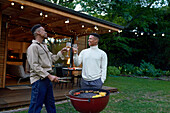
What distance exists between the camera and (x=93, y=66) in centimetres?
279

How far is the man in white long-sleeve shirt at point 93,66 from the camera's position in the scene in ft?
9.12

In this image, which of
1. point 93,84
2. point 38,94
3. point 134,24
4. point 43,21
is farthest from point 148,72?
point 38,94

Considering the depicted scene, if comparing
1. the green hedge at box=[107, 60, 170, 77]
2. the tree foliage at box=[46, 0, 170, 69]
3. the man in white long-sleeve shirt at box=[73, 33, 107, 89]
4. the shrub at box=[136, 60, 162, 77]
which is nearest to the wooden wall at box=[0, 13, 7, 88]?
the man in white long-sleeve shirt at box=[73, 33, 107, 89]

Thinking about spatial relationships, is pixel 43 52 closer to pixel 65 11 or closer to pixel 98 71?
pixel 98 71

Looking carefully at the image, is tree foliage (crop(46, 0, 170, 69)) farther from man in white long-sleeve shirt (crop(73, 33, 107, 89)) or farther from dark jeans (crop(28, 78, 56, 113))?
dark jeans (crop(28, 78, 56, 113))

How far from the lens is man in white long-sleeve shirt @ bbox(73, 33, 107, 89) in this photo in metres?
2.78

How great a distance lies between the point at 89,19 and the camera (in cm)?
596

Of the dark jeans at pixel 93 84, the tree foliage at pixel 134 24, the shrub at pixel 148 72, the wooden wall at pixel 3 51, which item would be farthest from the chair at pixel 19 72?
the shrub at pixel 148 72

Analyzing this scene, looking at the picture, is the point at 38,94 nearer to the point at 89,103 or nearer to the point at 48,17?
the point at 89,103

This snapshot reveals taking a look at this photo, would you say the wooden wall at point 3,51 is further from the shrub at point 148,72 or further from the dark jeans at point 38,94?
the shrub at point 148,72

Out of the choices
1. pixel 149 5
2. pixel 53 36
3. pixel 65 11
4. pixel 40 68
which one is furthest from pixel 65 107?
pixel 149 5

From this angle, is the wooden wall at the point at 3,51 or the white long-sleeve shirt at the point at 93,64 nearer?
the white long-sleeve shirt at the point at 93,64

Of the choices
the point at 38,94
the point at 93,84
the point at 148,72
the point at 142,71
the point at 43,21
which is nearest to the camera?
the point at 38,94

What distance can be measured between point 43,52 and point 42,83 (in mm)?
451
